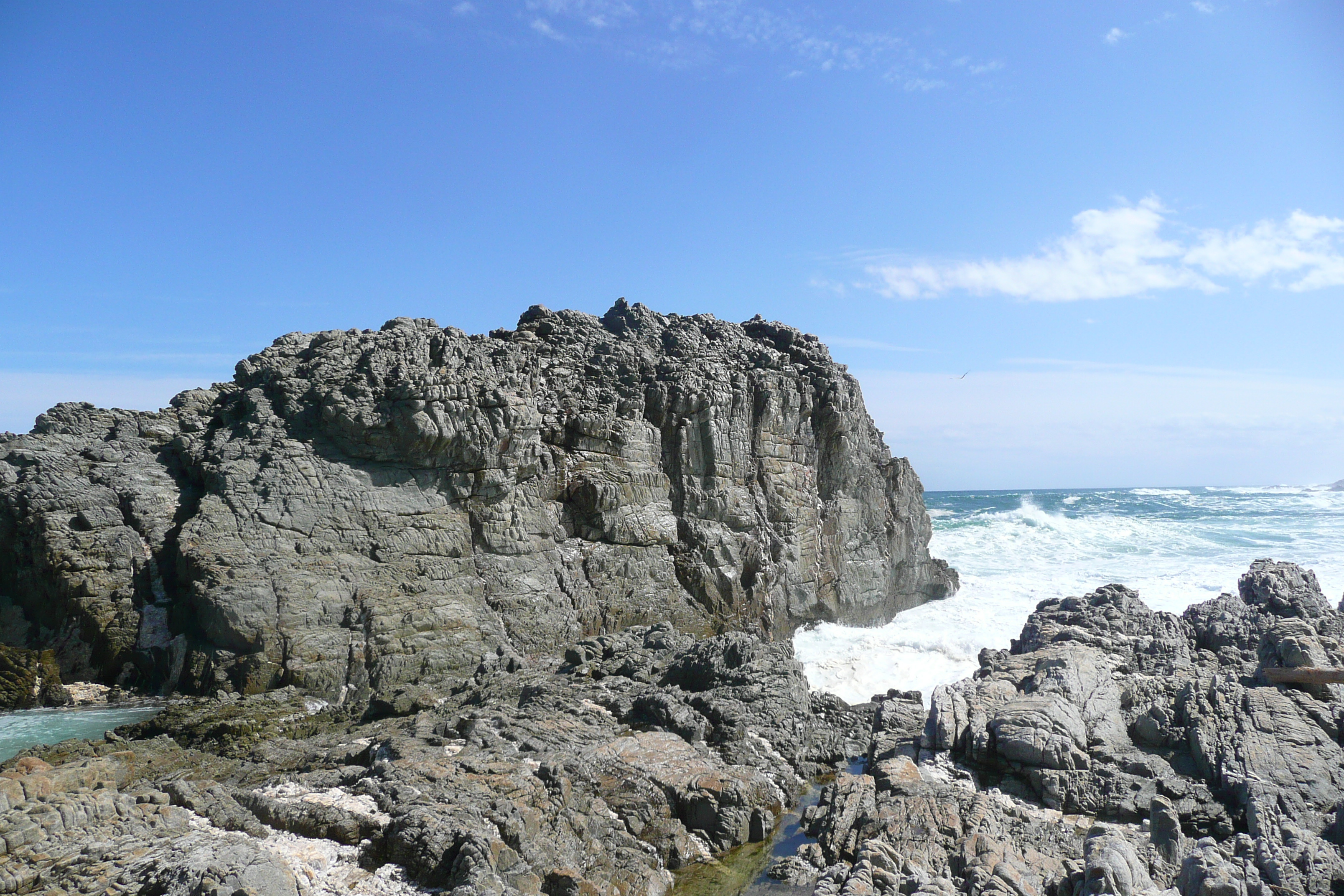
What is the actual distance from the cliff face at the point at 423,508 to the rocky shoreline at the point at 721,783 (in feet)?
7.26

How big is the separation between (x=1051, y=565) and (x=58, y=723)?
42650 mm

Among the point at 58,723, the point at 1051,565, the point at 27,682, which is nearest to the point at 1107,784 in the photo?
the point at 58,723

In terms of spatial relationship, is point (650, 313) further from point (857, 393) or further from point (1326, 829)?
point (1326, 829)

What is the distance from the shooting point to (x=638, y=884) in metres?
11.5

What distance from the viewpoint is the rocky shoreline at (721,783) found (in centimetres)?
1000

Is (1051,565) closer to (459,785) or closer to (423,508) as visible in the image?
(423,508)

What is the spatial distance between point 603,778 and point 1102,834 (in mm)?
7492

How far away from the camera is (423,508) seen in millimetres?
21125

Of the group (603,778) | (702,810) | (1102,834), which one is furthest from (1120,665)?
(603,778)

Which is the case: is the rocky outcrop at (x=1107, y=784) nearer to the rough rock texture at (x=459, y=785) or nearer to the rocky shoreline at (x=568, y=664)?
the rocky shoreline at (x=568, y=664)

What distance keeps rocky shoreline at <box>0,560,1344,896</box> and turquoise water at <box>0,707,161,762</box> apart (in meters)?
1.15

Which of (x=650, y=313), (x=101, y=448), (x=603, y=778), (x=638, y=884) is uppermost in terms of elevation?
(x=650, y=313)

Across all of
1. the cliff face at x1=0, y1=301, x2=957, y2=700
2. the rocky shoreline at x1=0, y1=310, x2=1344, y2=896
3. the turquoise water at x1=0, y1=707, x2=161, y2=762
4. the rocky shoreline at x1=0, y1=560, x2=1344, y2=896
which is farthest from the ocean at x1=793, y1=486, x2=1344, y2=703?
the turquoise water at x1=0, y1=707, x2=161, y2=762

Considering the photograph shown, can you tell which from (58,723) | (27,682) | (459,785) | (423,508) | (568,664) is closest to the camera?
(459,785)
